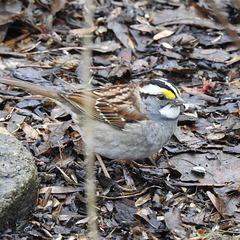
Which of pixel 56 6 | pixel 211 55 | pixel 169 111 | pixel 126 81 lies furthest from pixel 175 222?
pixel 56 6

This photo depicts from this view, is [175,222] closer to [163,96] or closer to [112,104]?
[163,96]

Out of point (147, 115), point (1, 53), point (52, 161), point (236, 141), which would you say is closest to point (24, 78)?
point (1, 53)

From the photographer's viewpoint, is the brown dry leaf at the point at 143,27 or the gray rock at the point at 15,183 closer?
the gray rock at the point at 15,183

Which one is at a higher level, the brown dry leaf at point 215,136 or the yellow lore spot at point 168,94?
the yellow lore spot at point 168,94

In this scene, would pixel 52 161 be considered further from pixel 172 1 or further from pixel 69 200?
pixel 172 1

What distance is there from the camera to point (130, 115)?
429 cm

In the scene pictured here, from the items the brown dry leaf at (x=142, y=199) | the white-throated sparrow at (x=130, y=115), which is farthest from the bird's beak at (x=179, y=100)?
the brown dry leaf at (x=142, y=199)

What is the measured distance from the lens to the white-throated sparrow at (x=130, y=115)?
4184 millimetres

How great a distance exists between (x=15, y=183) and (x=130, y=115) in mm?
1427

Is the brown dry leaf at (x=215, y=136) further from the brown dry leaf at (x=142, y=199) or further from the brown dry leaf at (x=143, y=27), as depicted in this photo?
the brown dry leaf at (x=143, y=27)

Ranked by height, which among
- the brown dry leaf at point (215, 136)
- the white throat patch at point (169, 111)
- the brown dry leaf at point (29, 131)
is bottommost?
the brown dry leaf at point (29, 131)

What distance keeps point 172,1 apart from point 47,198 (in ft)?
14.9

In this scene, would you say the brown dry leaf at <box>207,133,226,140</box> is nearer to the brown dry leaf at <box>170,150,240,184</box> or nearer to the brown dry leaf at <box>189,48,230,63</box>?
the brown dry leaf at <box>170,150,240,184</box>

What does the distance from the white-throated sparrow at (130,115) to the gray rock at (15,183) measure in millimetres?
878
